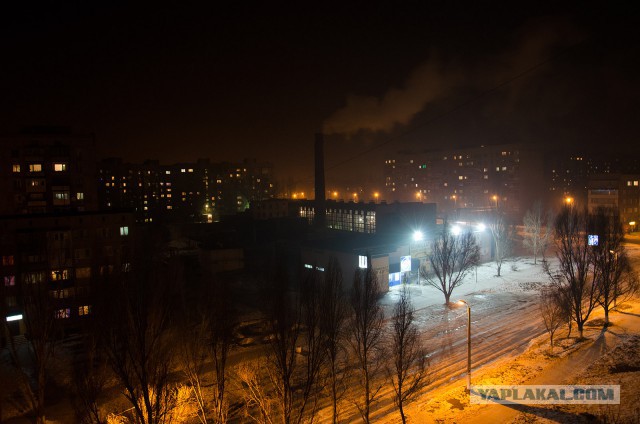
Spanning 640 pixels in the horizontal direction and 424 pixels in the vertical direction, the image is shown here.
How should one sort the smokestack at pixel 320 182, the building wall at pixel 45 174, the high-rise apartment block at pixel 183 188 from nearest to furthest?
the building wall at pixel 45 174
the smokestack at pixel 320 182
the high-rise apartment block at pixel 183 188

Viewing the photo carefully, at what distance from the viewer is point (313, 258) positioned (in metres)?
35.9

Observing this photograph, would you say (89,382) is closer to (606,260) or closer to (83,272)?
(83,272)

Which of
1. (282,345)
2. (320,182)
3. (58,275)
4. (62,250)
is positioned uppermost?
(320,182)

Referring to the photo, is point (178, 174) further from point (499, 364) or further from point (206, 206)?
point (499, 364)

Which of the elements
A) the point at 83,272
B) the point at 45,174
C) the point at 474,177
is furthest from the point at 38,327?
the point at 474,177

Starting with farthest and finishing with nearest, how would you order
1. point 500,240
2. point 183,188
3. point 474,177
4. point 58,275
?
point 183,188 → point 474,177 → point 500,240 → point 58,275

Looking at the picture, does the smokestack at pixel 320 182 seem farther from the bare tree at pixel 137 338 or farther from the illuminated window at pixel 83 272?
the bare tree at pixel 137 338

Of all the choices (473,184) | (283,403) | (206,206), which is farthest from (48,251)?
(473,184)

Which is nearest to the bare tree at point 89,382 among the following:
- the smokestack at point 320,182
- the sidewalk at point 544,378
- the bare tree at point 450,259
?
the sidewalk at point 544,378

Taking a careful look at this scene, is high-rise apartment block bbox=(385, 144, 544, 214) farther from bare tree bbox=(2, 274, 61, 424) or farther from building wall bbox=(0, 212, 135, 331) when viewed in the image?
bare tree bbox=(2, 274, 61, 424)

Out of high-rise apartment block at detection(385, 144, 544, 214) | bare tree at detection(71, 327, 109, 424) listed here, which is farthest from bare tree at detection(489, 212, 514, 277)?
bare tree at detection(71, 327, 109, 424)

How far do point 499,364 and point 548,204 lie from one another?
221 feet

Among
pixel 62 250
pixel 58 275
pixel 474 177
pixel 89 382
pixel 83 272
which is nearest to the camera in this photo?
pixel 89 382

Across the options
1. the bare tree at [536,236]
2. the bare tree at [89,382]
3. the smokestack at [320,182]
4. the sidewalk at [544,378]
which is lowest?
the sidewalk at [544,378]
